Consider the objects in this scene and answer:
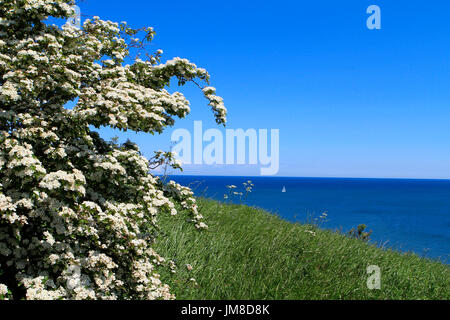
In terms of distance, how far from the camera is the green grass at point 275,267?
700 centimetres

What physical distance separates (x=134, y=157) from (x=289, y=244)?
20.5ft

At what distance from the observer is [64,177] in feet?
13.5

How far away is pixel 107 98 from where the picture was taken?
5145 mm

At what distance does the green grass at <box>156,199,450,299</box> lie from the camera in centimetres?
700

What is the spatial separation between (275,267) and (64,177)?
5.56 m

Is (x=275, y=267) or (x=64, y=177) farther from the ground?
(x=64, y=177)

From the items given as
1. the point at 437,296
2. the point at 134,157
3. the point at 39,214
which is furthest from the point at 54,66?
the point at 437,296

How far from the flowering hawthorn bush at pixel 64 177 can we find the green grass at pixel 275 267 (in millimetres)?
1765

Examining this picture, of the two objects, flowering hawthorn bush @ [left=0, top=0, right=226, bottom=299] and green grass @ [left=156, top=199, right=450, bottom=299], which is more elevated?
flowering hawthorn bush @ [left=0, top=0, right=226, bottom=299]

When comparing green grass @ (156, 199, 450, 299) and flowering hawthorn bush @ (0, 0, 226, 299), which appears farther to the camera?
green grass @ (156, 199, 450, 299)

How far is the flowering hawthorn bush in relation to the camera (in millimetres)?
4410

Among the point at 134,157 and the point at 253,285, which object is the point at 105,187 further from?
the point at 253,285

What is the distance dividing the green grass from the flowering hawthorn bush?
177cm

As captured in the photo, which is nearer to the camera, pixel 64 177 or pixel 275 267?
pixel 64 177
